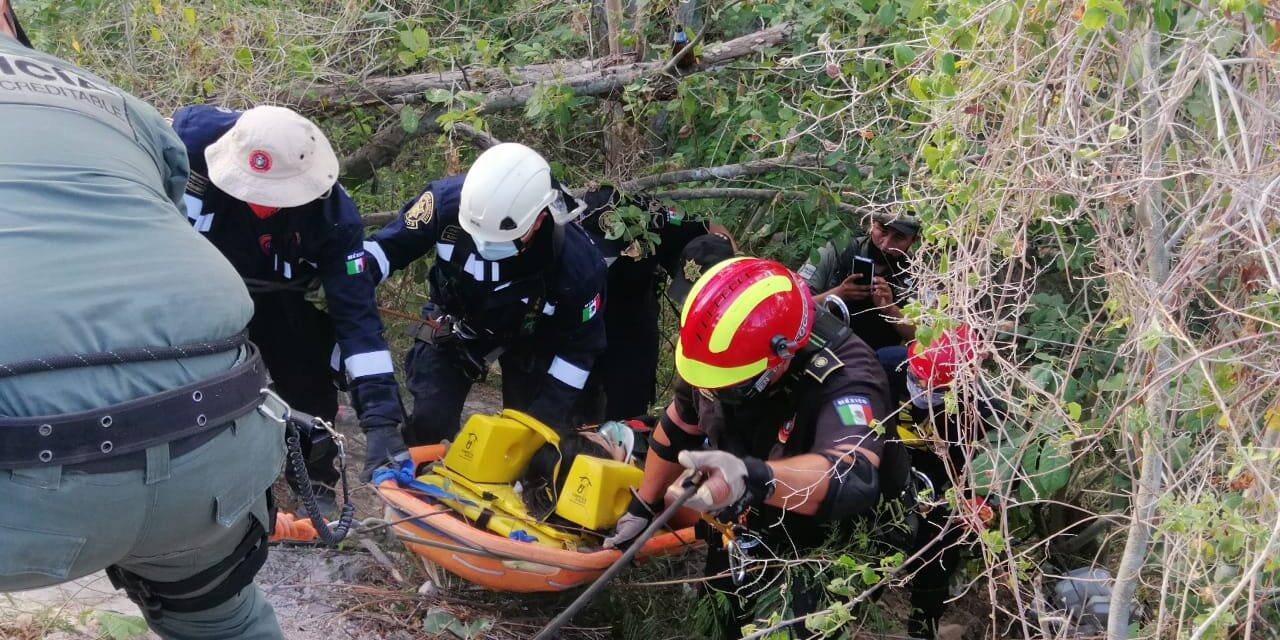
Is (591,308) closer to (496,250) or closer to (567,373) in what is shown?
(567,373)

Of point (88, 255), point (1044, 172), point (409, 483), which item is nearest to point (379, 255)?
point (409, 483)

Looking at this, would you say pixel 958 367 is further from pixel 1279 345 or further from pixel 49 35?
pixel 49 35

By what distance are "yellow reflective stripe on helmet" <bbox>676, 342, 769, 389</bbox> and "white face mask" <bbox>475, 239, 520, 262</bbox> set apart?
1.35 m

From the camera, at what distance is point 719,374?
117 inches

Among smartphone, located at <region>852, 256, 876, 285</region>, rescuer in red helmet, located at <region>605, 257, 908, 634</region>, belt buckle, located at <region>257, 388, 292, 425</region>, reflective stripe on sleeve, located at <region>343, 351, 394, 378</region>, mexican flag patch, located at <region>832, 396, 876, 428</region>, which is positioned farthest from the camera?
smartphone, located at <region>852, 256, 876, 285</region>

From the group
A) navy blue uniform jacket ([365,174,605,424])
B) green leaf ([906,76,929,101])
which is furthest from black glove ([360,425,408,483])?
green leaf ([906,76,929,101])

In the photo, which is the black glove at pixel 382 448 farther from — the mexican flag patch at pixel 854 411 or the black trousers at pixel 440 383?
the mexican flag patch at pixel 854 411

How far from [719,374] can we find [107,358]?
1.65 m

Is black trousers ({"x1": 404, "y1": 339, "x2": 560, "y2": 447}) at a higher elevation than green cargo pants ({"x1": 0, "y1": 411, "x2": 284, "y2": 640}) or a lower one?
lower

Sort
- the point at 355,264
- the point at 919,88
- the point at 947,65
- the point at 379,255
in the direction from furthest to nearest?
1. the point at 379,255
2. the point at 355,264
3. the point at 919,88
4. the point at 947,65

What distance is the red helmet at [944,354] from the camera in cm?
254

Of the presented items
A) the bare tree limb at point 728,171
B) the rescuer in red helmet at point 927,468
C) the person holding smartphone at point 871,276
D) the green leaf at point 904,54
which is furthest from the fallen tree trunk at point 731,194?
the green leaf at point 904,54

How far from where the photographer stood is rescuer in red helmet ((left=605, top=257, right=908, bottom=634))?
106 inches

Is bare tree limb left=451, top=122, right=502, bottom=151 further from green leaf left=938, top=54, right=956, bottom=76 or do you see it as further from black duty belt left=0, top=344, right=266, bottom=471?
black duty belt left=0, top=344, right=266, bottom=471
